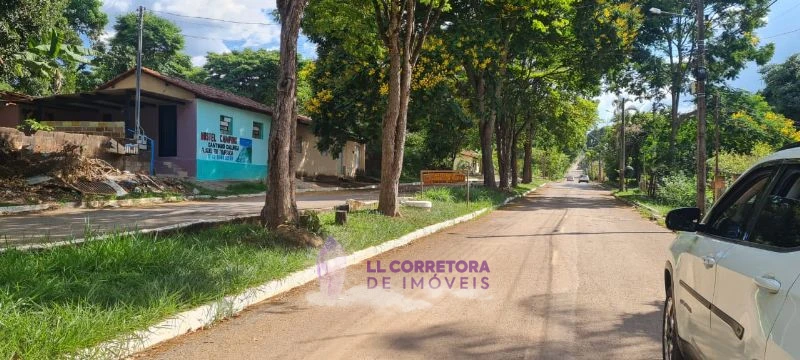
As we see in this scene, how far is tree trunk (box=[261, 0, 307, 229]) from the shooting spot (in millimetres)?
9125

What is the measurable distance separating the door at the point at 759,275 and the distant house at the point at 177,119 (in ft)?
77.8

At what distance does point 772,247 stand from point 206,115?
1021 inches

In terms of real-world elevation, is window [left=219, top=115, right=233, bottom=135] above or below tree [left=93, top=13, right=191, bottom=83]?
below

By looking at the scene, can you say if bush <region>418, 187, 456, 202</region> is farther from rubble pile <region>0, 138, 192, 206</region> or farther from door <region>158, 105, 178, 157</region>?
door <region>158, 105, 178, 157</region>

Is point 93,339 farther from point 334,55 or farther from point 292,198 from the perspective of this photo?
point 334,55

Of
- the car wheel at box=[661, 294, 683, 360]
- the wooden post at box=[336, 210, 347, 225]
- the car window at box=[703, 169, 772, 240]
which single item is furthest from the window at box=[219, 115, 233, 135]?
the car window at box=[703, 169, 772, 240]

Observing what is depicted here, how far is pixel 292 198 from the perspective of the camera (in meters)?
9.55

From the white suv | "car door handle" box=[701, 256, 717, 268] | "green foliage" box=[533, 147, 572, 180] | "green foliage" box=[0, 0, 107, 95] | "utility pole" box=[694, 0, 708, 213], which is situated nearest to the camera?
the white suv

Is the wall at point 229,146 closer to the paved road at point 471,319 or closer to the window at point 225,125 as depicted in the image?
the window at point 225,125

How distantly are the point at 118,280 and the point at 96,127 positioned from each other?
62.7 ft

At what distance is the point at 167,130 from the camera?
2677 centimetres

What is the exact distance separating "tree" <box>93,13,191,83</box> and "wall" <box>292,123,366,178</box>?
1348cm

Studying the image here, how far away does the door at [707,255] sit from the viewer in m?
3.13

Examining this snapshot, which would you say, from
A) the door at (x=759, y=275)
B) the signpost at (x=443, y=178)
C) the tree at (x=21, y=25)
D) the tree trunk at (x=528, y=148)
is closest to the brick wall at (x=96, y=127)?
the tree at (x=21, y=25)
